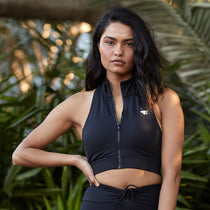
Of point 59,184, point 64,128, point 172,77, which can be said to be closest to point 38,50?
point 172,77

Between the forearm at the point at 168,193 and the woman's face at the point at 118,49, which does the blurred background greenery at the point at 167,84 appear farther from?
the woman's face at the point at 118,49

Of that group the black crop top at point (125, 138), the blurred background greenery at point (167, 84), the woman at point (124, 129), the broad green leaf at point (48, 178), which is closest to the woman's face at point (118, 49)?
the woman at point (124, 129)

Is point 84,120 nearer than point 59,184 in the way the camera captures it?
Yes

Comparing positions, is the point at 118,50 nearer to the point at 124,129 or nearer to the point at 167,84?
the point at 124,129

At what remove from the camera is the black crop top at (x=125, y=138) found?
5.82ft

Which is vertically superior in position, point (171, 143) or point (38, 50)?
point (171, 143)

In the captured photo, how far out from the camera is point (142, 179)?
5.79 feet

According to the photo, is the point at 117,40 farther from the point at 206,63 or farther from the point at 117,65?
the point at 206,63

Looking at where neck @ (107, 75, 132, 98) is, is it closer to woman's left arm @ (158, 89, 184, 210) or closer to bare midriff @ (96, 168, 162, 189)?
woman's left arm @ (158, 89, 184, 210)

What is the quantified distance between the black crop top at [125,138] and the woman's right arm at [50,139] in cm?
12

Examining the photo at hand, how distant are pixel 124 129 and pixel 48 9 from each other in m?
4.42

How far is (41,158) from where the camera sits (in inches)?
77.5

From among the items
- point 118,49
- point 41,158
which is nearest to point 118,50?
point 118,49

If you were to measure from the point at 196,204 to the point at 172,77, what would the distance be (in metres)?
1.35
